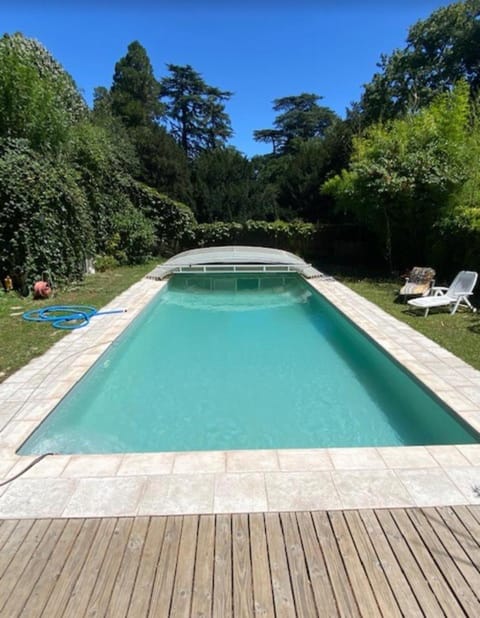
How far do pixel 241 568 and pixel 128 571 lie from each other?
0.54 meters

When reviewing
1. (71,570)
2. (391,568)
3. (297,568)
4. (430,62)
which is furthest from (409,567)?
(430,62)

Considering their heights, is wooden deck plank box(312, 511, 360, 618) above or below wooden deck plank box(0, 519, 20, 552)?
below

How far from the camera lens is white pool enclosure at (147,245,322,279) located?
38.9ft

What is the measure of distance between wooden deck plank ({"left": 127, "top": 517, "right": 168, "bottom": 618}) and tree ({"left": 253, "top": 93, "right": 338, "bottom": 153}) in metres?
35.4

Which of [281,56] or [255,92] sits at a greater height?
[255,92]

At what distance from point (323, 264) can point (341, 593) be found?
12813mm

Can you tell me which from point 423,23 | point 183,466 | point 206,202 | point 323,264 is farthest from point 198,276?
point 423,23

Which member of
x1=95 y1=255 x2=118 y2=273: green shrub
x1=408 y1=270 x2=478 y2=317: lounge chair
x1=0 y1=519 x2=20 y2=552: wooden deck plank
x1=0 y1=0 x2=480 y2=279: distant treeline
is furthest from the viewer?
x1=95 y1=255 x2=118 y2=273: green shrub

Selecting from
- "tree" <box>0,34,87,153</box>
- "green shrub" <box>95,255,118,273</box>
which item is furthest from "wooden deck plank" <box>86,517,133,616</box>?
"green shrub" <box>95,255,118,273</box>

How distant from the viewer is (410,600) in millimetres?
1793

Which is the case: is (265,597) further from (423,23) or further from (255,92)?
(255,92)

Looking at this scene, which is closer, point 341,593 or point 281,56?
point 341,593

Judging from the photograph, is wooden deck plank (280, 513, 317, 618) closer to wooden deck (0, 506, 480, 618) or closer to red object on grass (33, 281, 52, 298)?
wooden deck (0, 506, 480, 618)

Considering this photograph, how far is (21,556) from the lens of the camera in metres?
2.05
